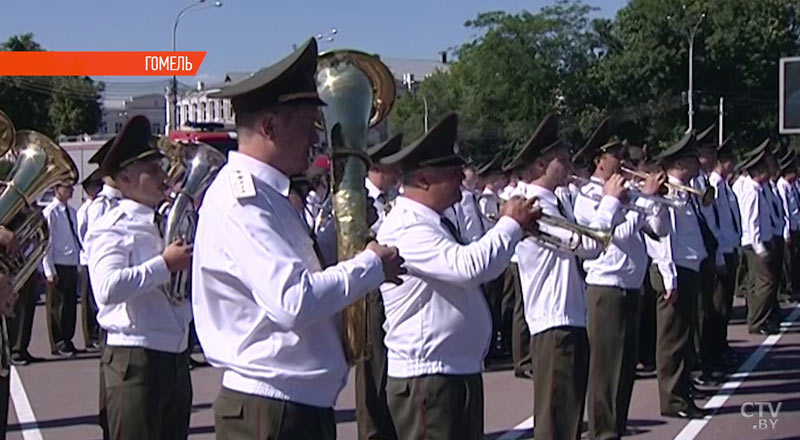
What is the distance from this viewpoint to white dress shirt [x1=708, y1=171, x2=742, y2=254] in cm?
1212

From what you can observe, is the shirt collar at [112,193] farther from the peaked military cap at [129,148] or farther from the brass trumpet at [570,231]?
the brass trumpet at [570,231]

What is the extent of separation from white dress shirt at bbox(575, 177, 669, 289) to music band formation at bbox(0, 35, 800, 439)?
17 millimetres

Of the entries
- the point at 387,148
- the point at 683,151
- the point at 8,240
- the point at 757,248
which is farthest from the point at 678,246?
the point at 8,240

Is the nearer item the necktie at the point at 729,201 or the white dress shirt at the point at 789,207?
the necktie at the point at 729,201

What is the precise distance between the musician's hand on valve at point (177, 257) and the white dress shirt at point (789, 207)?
12036 mm

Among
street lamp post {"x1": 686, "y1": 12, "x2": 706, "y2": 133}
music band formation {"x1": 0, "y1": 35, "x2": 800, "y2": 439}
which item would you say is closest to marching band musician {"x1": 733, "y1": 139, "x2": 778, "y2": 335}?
music band formation {"x1": 0, "y1": 35, "x2": 800, "y2": 439}

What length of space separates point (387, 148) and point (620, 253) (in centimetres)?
193

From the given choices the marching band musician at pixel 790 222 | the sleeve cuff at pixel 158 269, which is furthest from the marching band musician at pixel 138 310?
the marching band musician at pixel 790 222

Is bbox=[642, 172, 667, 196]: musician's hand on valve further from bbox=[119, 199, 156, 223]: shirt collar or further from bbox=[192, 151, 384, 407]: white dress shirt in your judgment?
bbox=[192, 151, 384, 407]: white dress shirt

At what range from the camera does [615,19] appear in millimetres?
63781

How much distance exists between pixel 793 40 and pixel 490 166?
50079mm

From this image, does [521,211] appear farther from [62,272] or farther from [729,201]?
[62,272]

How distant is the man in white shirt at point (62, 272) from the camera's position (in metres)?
13.5

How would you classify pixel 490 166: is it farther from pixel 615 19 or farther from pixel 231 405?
pixel 615 19
